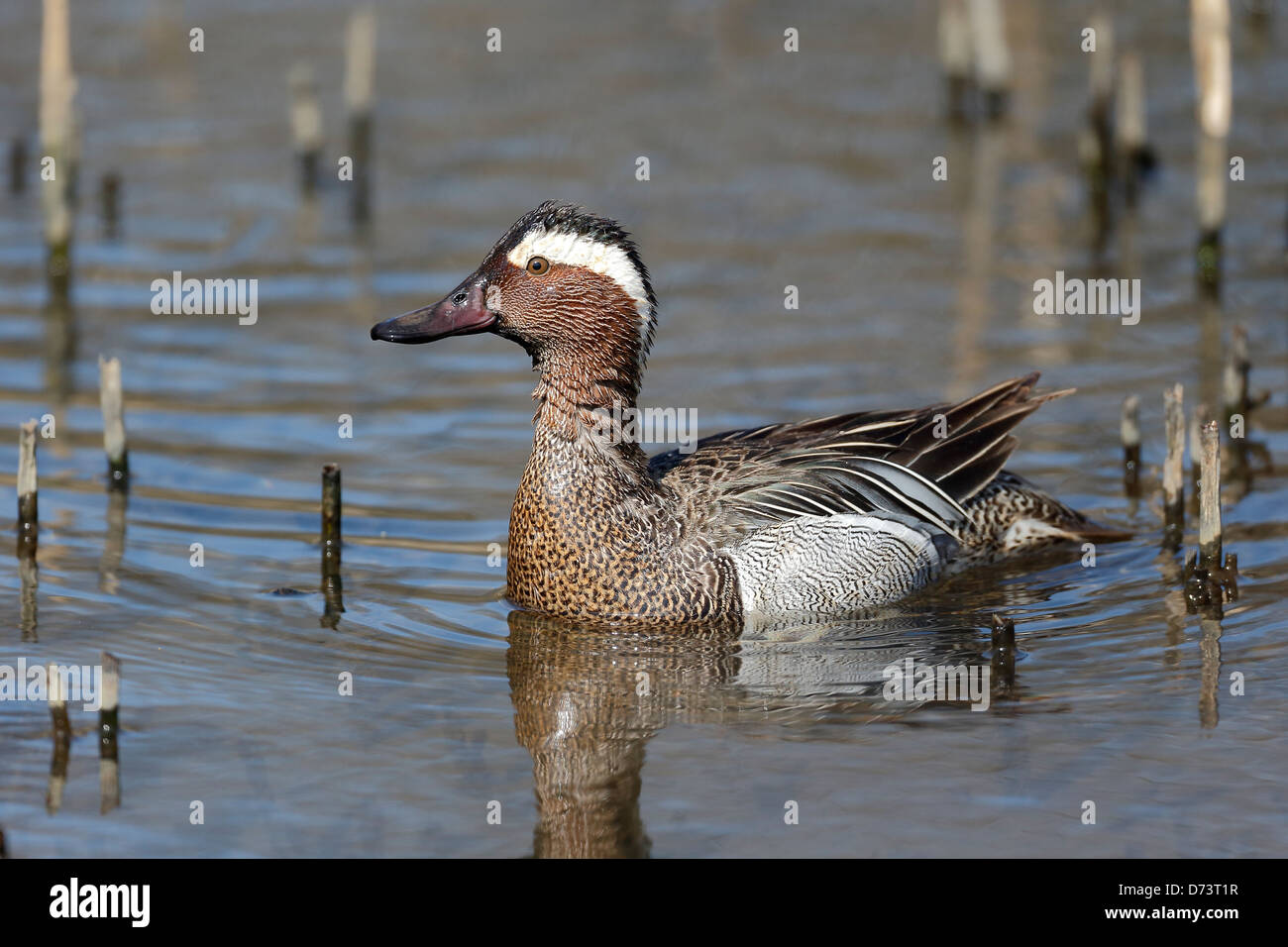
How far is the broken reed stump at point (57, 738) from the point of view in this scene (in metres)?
7.30

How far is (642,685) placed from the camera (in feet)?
27.8

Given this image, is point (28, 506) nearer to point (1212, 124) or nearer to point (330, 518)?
point (330, 518)

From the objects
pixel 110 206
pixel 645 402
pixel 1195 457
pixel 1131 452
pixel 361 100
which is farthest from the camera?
pixel 361 100

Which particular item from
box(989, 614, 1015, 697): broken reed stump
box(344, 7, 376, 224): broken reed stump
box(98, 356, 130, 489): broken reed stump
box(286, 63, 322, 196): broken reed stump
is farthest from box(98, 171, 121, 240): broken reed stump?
box(989, 614, 1015, 697): broken reed stump

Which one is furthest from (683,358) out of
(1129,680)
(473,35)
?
(473,35)

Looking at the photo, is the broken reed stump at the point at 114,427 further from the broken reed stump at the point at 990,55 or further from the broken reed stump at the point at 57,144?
the broken reed stump at the point at 990,55

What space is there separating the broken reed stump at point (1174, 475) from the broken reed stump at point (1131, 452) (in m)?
0.79

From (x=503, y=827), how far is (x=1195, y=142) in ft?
39.3

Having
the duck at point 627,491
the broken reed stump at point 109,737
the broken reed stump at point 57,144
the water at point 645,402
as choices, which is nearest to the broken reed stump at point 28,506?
the water at point 645,402

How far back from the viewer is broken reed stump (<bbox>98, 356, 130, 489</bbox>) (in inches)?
404

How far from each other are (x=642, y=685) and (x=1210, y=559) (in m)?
2.88

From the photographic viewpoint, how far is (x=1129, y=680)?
8.38 metres

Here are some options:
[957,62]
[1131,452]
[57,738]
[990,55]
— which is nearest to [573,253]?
[57,738]
